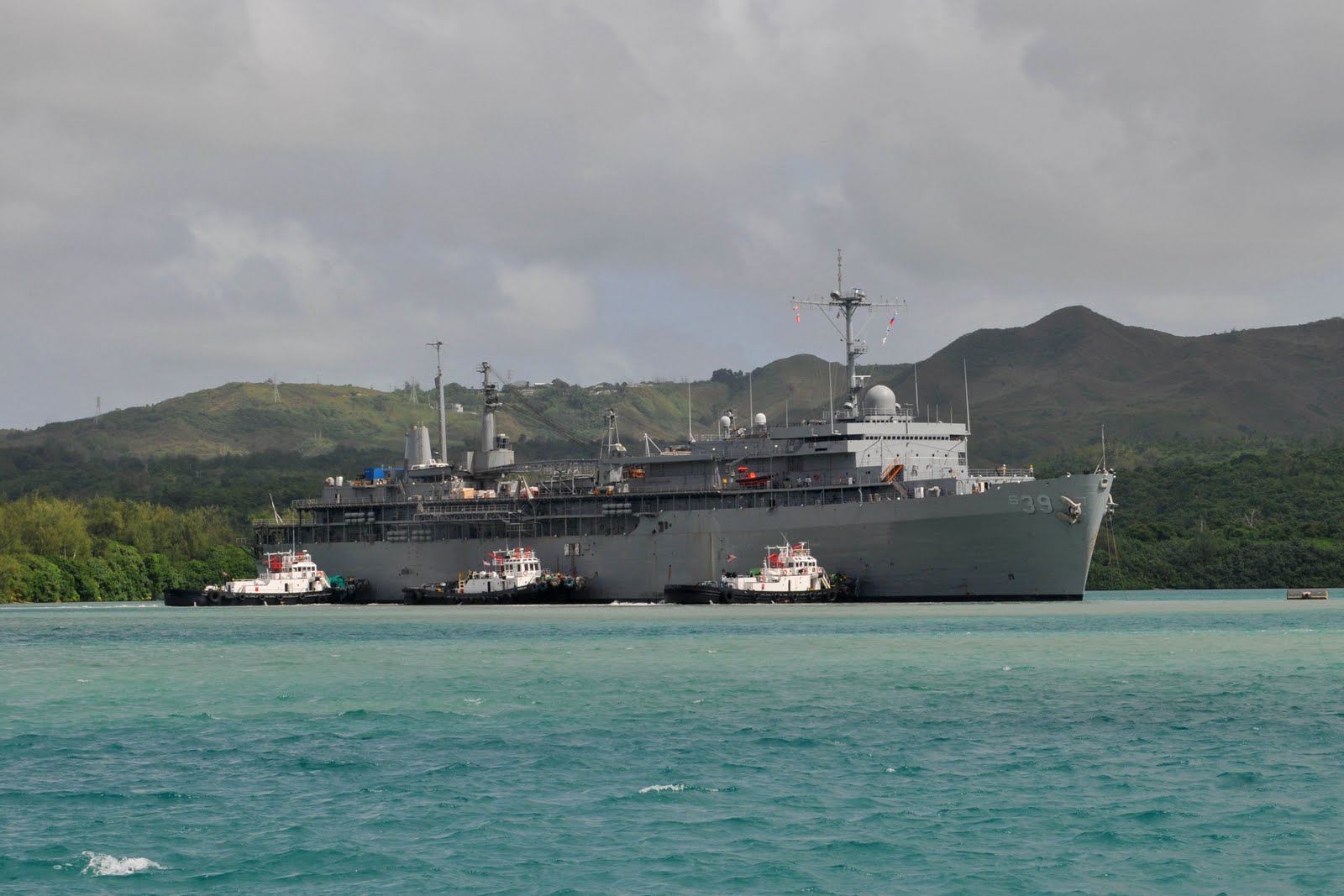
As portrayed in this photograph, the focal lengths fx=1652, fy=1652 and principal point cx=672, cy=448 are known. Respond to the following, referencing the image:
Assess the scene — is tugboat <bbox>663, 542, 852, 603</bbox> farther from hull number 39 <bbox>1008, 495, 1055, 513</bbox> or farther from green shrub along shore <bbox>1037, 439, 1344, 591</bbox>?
green shrub along shore <bbox>1037, 439, 1344, 591</bbox>

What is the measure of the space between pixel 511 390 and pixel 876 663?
6875 cm

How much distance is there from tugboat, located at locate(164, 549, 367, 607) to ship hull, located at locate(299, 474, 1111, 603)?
14.1 meters

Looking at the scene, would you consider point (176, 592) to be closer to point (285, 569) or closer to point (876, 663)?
point (285, 569)

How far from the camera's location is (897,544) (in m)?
77.2

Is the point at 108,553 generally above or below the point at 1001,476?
below

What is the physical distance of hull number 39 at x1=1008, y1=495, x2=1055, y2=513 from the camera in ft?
239

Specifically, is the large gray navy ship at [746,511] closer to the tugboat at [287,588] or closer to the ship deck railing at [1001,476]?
the ship deck railing at [1001,476]

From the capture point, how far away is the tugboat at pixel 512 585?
8925cm

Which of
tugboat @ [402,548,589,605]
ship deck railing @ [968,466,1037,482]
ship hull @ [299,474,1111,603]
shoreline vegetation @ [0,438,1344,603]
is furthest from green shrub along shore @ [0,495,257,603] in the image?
ship deck railing @ [968,466,1037,482]

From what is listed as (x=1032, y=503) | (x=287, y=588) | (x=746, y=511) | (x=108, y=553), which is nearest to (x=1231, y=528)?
(x=746, y=511)

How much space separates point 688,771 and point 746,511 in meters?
57.3

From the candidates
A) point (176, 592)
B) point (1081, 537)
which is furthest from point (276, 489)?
point (1081, 537)

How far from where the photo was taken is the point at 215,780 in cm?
2647

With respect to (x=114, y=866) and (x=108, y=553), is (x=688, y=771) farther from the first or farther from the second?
(x=108, y=553)
